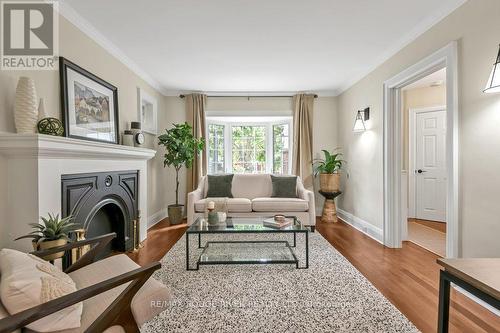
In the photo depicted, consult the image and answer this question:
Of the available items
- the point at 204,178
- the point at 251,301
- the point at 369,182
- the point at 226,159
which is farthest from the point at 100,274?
the point at 226,159

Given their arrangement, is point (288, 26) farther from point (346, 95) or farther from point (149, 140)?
point (149, 140)

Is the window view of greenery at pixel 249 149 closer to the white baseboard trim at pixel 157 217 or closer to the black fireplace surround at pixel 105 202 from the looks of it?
the white baseboard trim at pixel 157 217

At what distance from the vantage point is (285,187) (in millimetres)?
4422

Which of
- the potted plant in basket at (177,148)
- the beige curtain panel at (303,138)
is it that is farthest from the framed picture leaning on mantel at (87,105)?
the beige curtain panel at (303,138)

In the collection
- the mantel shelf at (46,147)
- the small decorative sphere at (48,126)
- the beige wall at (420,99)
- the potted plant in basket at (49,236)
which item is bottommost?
the potted plant in basket at (49,236)

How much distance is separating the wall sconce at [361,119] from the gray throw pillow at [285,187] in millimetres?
1326

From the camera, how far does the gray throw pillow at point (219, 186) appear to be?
176 inches

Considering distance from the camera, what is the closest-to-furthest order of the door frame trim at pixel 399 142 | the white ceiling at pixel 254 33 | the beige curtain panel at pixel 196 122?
the door frame trim at pixel 399 142 → the white ceiling at pixel 254 33 → the beige curtain panel at pixel 196 122

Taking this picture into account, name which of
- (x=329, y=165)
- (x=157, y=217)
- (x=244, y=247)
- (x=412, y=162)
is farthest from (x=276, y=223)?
(x=412, y=162)

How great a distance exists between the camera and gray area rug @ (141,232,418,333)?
169cm

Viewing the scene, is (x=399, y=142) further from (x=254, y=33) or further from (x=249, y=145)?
(x=249, y=145)

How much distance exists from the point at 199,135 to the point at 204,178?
85cm

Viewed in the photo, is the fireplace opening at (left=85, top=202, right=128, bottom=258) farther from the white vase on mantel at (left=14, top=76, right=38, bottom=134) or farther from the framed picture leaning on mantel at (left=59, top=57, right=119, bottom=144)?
the white vase on mantel at (left=14, top=76, right=38, bottom=134)

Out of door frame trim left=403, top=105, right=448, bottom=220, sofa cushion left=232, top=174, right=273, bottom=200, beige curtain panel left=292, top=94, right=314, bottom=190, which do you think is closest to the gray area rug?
sofa cushion left=232, top=174, right=273, bottom=200
